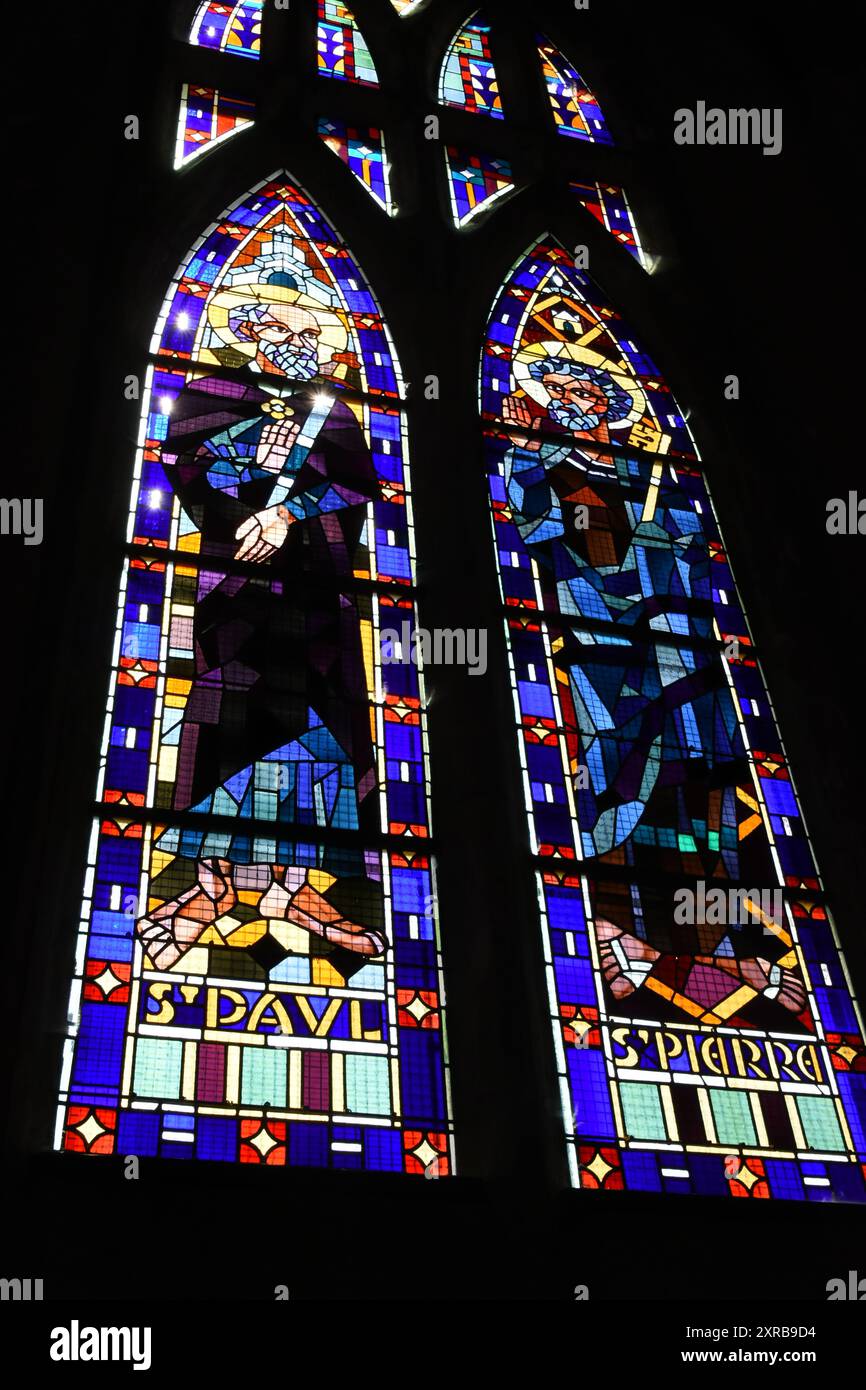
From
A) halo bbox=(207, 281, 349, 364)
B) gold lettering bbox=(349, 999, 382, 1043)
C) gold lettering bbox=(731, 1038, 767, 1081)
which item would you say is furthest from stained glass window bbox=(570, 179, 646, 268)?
gold lettering bbox=(349, 999, 382, 1043)

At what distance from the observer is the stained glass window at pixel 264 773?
11.1 ft

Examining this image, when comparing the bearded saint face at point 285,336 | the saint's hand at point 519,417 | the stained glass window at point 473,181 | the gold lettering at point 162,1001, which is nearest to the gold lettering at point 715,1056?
the gold lettering at point 162,1001

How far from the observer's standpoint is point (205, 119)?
5570 mm

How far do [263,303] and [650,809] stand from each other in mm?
2186

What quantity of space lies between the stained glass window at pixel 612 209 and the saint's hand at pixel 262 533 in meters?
2.17

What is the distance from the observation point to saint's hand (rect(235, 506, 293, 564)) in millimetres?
4375

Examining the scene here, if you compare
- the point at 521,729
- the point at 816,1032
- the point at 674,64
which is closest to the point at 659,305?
the point at 674,64

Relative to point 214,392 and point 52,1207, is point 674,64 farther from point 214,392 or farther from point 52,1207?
point 52,1207

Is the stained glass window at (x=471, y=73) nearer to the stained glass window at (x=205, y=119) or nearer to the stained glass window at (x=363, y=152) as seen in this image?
the stained glass window at (x=363, y=152)

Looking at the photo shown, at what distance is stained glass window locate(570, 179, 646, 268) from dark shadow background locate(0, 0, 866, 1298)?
0.07 m

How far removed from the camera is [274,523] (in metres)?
4.48

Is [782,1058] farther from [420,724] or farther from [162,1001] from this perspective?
[162,1001]
